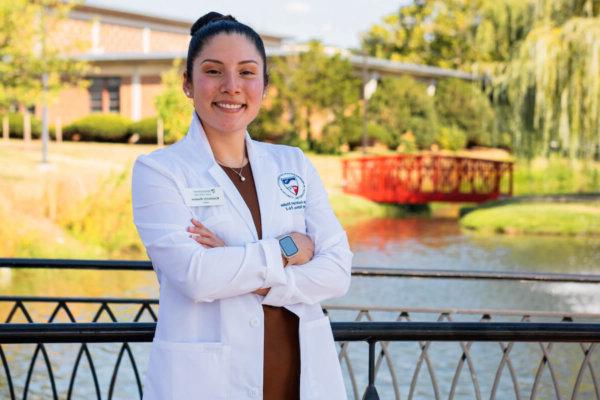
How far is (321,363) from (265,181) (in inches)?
16.7

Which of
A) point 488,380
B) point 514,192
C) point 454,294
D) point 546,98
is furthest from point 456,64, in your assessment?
point 488,380

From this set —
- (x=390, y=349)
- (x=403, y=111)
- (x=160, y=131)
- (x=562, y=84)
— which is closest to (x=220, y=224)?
(x=390, y=349)

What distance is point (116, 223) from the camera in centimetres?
1548

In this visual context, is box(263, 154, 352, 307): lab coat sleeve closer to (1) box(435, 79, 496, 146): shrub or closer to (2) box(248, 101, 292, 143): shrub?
(2) box(248, 101, 292, 143): shrub

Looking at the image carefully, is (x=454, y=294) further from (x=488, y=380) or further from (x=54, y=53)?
(x=54, y=53)

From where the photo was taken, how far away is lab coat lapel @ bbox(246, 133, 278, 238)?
216cm

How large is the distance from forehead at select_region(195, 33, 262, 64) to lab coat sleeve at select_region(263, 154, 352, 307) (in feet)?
1.06

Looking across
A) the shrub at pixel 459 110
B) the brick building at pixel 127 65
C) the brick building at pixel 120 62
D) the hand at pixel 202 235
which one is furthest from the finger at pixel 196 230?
the shrub at pixel 459 110

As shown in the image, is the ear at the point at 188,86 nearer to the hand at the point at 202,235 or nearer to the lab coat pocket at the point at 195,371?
the hand at the point at 202,235

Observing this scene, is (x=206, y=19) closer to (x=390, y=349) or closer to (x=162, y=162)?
(x=162, y=162)

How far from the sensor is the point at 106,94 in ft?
122

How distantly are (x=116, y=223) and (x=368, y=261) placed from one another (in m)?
4.67

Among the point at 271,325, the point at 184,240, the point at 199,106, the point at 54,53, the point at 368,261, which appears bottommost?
the point at 368,261

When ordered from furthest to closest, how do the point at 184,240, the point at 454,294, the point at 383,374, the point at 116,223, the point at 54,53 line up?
1. the point at 54,53
2. the point at 116,223
3. the point at 454,294
4. the point at 383,374
5. the point at 184,240
